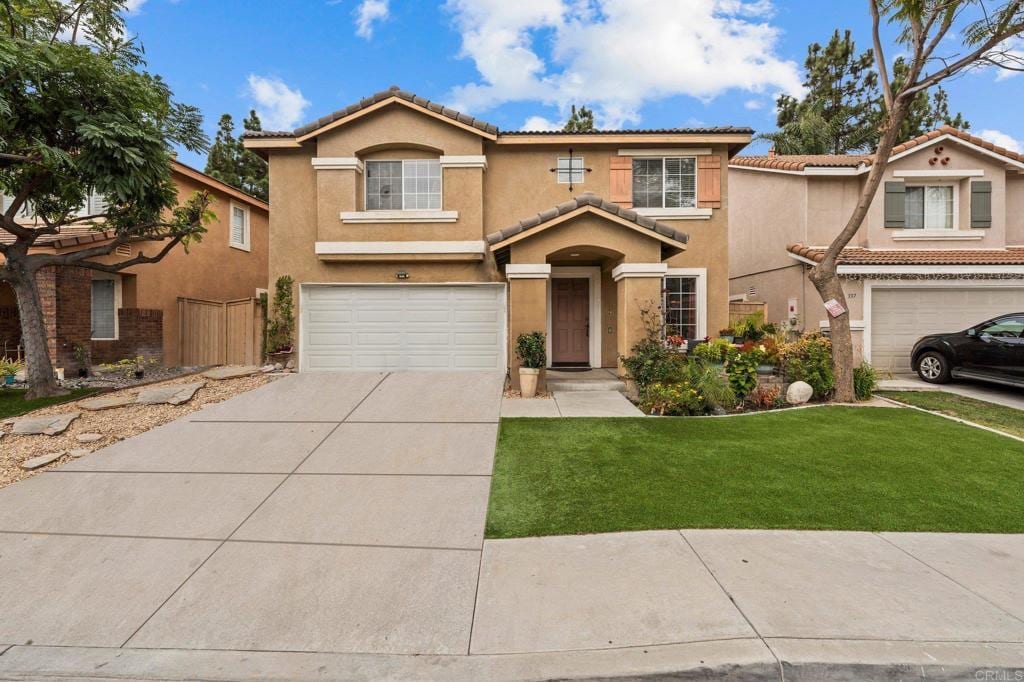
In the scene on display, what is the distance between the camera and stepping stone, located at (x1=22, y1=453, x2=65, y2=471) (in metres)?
6.13

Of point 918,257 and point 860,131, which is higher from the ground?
point 860,131

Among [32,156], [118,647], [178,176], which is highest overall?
[178,176]

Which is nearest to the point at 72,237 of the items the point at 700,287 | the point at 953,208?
the point at 700,287

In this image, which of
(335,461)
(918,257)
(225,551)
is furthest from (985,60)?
(225,551)

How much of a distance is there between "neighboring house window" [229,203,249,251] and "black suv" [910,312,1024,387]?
19804mm

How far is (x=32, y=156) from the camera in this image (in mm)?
8078

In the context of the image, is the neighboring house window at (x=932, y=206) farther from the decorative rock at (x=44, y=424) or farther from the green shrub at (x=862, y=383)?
the decorative rock at (x=44, y=424)

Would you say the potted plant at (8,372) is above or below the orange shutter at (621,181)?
below

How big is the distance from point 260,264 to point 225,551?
16.2m

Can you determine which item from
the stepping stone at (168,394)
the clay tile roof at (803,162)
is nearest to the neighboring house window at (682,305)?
the clay tile roof at (803,162)

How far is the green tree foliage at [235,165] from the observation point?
28688 mm

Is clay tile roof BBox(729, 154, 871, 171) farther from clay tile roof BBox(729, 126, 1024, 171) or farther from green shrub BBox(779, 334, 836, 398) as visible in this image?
green shrub BBox(779, 334, 836, 398)

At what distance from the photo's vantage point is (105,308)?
1362 cm

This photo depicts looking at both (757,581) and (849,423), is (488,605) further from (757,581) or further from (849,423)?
(849,423)
